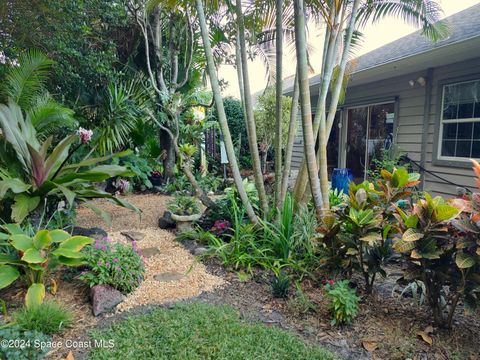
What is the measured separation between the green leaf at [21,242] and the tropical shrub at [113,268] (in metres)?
0.44

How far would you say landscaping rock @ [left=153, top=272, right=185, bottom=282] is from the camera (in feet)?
9.94

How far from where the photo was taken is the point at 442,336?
7.11 ft

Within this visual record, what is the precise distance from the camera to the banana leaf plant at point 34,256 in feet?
7.24

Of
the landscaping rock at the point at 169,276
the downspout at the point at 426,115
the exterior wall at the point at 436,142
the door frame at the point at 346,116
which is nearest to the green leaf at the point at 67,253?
the landscaping rock at the point at 169,276

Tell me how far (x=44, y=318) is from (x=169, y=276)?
1.18 m

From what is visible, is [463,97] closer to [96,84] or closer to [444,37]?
[444,37]

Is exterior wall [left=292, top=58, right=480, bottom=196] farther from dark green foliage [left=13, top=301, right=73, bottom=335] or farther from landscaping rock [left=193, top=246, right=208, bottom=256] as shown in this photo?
dark green foliage [left=13, top=301, right=73, bottom=335]

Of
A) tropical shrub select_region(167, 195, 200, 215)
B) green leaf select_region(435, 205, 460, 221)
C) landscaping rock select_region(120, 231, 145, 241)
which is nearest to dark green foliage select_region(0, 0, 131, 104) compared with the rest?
tropical shrub select_region(167, 195, 200, 215)

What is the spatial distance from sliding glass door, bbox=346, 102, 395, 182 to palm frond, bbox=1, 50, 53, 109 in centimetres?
662

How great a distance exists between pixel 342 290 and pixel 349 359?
469mm

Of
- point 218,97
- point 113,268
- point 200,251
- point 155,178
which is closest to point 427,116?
point 218,97

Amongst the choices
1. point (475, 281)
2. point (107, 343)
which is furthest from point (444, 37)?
point (107, 343)

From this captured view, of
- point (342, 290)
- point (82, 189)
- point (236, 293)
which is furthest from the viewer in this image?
point (82, 189)

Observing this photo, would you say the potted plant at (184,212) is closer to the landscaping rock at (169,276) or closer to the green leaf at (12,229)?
the landscaping rock at (169,276)
